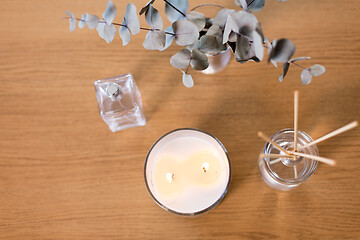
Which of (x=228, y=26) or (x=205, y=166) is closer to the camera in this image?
(x=228, y=26)

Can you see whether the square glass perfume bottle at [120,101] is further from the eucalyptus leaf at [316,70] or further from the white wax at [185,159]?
the eucalyptus leaf at [316,70]

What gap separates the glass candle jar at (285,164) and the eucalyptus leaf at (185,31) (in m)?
0.22

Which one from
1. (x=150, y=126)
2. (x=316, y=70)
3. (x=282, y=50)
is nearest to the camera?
(x=282, y=50)

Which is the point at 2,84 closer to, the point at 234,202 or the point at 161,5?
the point at 161,5

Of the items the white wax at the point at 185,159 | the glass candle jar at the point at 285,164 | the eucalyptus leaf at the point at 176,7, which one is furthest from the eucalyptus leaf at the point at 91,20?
the glass candle jar at the point at 285,164

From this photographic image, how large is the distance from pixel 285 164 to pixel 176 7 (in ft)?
1.05

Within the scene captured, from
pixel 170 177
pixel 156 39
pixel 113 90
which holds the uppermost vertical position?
pixel 156 39

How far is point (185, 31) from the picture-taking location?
46 cm

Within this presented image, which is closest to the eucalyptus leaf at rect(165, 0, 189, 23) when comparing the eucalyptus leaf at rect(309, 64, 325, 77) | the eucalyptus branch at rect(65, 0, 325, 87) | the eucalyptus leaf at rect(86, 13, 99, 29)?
the eucalyptus branch at rect(65, 0, 325, 87)

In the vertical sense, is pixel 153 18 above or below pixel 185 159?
above

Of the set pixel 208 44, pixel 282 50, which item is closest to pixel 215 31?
pixel 208 44

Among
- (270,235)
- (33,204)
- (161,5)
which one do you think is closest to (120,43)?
(161,5)

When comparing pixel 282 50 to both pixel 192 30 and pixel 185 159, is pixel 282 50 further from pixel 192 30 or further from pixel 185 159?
pixel 185 159

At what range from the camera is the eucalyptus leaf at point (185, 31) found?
0.46 meters
